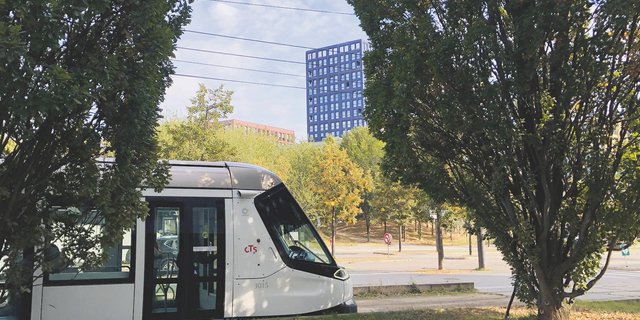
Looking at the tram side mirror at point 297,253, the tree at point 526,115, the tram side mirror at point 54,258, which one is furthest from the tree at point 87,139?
the tram side mirror at point 297,253

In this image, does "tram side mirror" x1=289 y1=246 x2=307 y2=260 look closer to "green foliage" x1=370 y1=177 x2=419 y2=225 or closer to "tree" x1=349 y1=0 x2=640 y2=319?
"tree" x1=349 y1=0 x2=640 y2=319

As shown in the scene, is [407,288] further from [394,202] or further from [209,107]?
[394,202]

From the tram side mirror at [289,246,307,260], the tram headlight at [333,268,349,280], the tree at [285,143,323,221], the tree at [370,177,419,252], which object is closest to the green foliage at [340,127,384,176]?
the tree at [285,143,323,221]

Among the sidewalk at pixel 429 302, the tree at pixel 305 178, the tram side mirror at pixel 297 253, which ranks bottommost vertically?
the sidewalk at pixel 429 302

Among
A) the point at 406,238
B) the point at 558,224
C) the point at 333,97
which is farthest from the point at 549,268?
the point at 333,97

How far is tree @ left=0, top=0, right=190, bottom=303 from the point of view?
3.70 metres

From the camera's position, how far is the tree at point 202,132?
1906 centimetres

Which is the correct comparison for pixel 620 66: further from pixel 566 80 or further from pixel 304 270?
pixel 304 270

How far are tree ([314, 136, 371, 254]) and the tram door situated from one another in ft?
70.8

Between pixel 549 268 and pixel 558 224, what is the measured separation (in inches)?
24.9

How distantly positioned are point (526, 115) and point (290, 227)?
13.1 ft

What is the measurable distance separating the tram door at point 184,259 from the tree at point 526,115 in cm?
299

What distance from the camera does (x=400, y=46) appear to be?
6727 mm

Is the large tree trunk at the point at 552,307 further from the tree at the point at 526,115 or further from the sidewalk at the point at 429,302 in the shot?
the sidewalk at the point at 429,302
